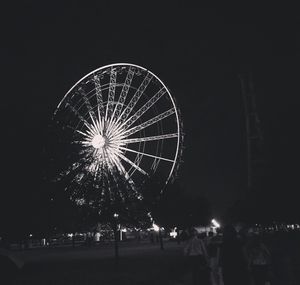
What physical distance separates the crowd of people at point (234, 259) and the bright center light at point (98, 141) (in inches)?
916

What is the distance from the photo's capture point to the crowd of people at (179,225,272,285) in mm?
9695

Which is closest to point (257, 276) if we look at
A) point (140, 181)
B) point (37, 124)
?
point (37, 124)

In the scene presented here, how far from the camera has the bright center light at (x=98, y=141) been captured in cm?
4056

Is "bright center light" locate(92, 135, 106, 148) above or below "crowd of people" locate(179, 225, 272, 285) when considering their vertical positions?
above

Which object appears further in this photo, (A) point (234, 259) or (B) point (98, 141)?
(B) point (98, 141)

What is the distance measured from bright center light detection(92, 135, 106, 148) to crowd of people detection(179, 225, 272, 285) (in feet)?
76.3

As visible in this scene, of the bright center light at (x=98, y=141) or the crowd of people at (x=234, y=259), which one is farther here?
the bright center light at (x=98, y=141)

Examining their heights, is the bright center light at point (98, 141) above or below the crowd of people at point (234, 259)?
above

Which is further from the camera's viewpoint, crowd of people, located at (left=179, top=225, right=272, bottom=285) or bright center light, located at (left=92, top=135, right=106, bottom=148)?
bright center light, located at (left=92, top=135, right=106, bottom=148)

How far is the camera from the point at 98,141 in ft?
134

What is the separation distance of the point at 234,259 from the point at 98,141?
1250 inches

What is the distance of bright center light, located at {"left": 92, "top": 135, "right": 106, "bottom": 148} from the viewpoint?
40562mm

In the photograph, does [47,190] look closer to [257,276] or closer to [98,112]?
[257,276]

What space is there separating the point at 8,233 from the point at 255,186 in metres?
37.2
